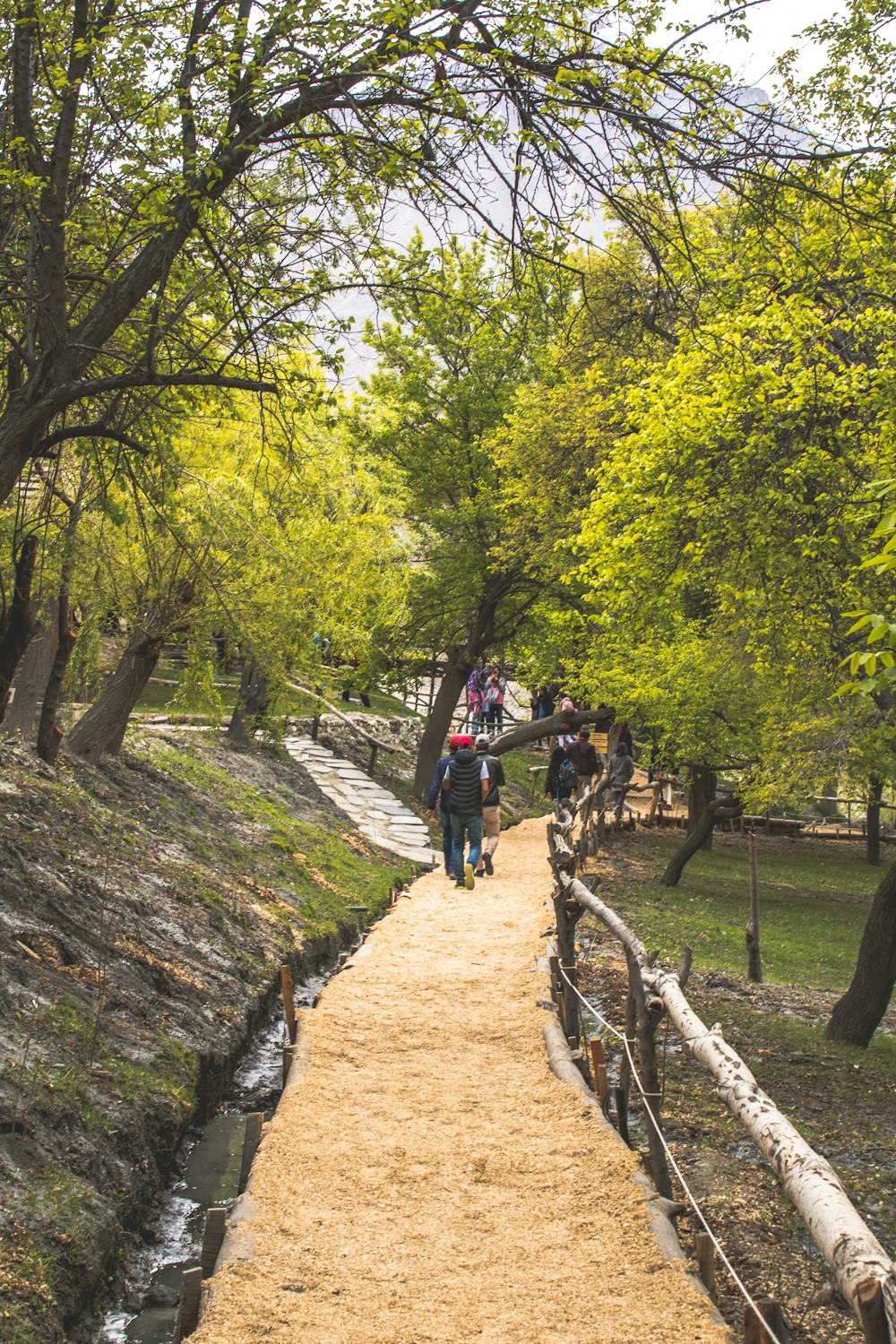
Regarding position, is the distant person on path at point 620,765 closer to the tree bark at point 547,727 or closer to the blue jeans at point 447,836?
the tree bark at point 547,727

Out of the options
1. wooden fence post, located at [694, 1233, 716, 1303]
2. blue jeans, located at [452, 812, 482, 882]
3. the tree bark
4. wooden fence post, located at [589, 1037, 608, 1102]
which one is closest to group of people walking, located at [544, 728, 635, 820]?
the tree bark

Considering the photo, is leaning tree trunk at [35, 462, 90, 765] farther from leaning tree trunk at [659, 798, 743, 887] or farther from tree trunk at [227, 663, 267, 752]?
leaning tree trunk at [659, 798, 743, 887]

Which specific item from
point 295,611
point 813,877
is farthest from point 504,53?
point 813,877

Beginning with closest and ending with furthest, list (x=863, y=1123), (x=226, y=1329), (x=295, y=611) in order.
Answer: (x=226, y=1329)
(x=863, y=1123)
(x=295, y=611)

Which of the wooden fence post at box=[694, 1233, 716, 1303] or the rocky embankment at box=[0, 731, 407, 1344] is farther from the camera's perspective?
the rocky embankment at box=[0, 731, 407, 1344]

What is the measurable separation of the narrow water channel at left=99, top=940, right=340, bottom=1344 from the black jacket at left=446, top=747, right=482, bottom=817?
4816 millimetres

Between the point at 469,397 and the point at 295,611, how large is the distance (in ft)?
35.5

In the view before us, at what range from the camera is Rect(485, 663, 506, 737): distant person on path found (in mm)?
32781

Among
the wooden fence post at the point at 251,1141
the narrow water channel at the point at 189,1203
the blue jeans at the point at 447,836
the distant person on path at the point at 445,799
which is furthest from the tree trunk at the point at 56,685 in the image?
the wooden fence post at the point at 251,1141

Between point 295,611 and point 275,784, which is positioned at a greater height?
point 295,611

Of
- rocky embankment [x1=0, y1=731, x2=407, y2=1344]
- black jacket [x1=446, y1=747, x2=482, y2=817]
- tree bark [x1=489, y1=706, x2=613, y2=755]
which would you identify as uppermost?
tree bark [x1=489, y1=706, x2=613, y2=755]

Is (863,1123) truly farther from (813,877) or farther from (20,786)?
(813,877)

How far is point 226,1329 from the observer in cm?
419

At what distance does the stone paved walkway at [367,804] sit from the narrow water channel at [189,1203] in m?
9.06
